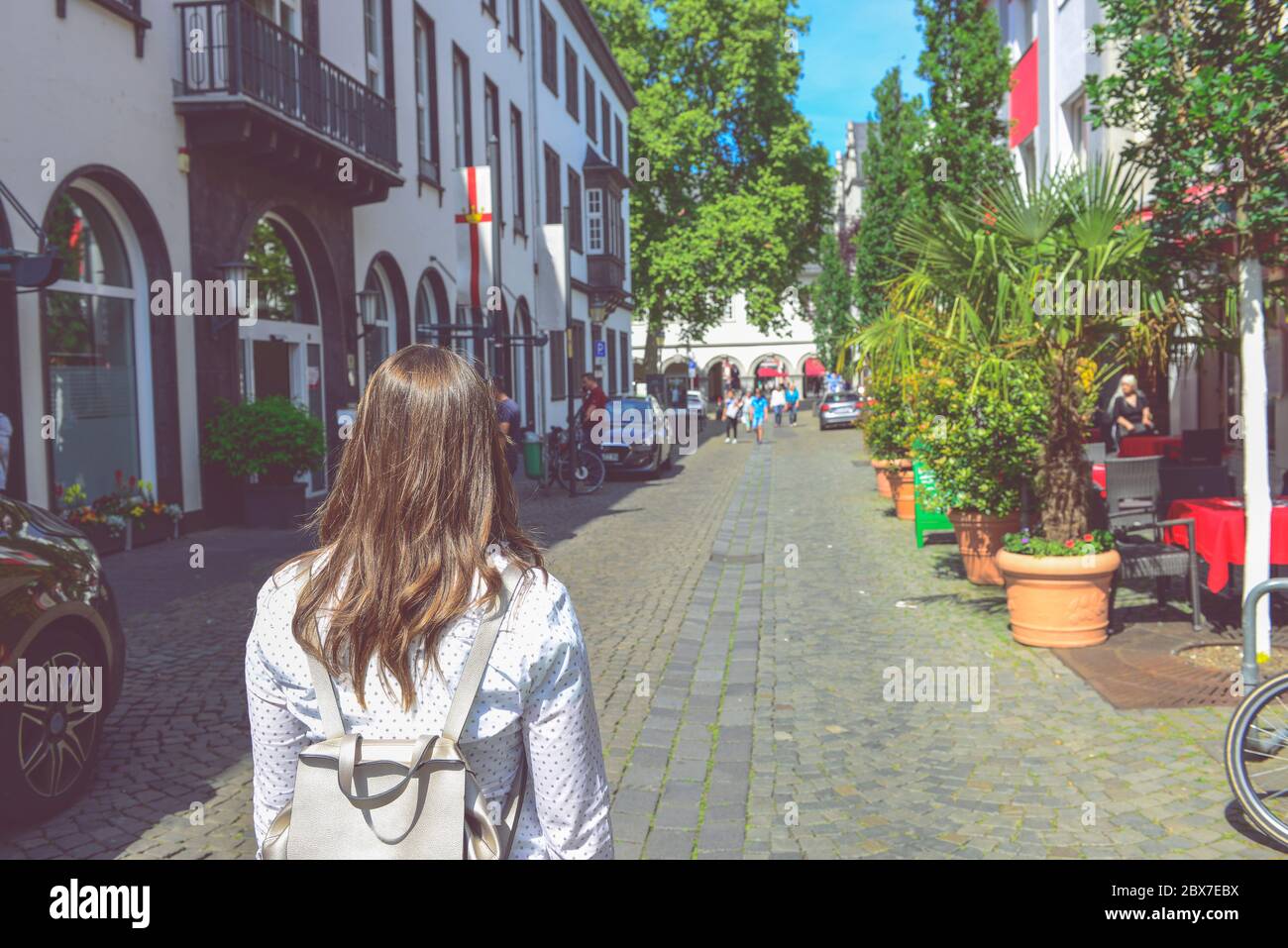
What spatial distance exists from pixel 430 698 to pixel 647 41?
4520 cm

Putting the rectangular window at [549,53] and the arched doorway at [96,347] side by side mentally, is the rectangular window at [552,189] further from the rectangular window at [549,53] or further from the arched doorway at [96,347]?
the arched doorway at [96,347]

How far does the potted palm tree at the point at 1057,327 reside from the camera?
7.18 meters

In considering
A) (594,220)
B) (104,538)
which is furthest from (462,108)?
(104,538)

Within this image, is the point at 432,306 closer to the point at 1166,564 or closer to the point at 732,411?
the point at 732,411

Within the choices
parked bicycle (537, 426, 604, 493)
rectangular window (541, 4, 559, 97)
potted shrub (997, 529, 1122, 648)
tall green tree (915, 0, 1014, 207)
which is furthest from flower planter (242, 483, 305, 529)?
rectangular window (541, 4, 559, 97)

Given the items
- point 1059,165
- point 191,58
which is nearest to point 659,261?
point 191,58

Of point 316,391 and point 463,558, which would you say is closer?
point 463,558

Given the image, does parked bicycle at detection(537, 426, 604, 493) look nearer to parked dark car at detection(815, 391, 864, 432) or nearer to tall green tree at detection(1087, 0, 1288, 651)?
tall green tree at detection(1087, 0, 1288, 651)

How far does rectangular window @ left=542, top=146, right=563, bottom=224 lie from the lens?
31469mm

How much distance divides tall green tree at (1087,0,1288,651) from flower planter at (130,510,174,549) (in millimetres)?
9643

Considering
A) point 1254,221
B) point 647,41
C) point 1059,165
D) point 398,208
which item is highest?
point 647,41

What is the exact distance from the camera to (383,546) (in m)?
1.80
